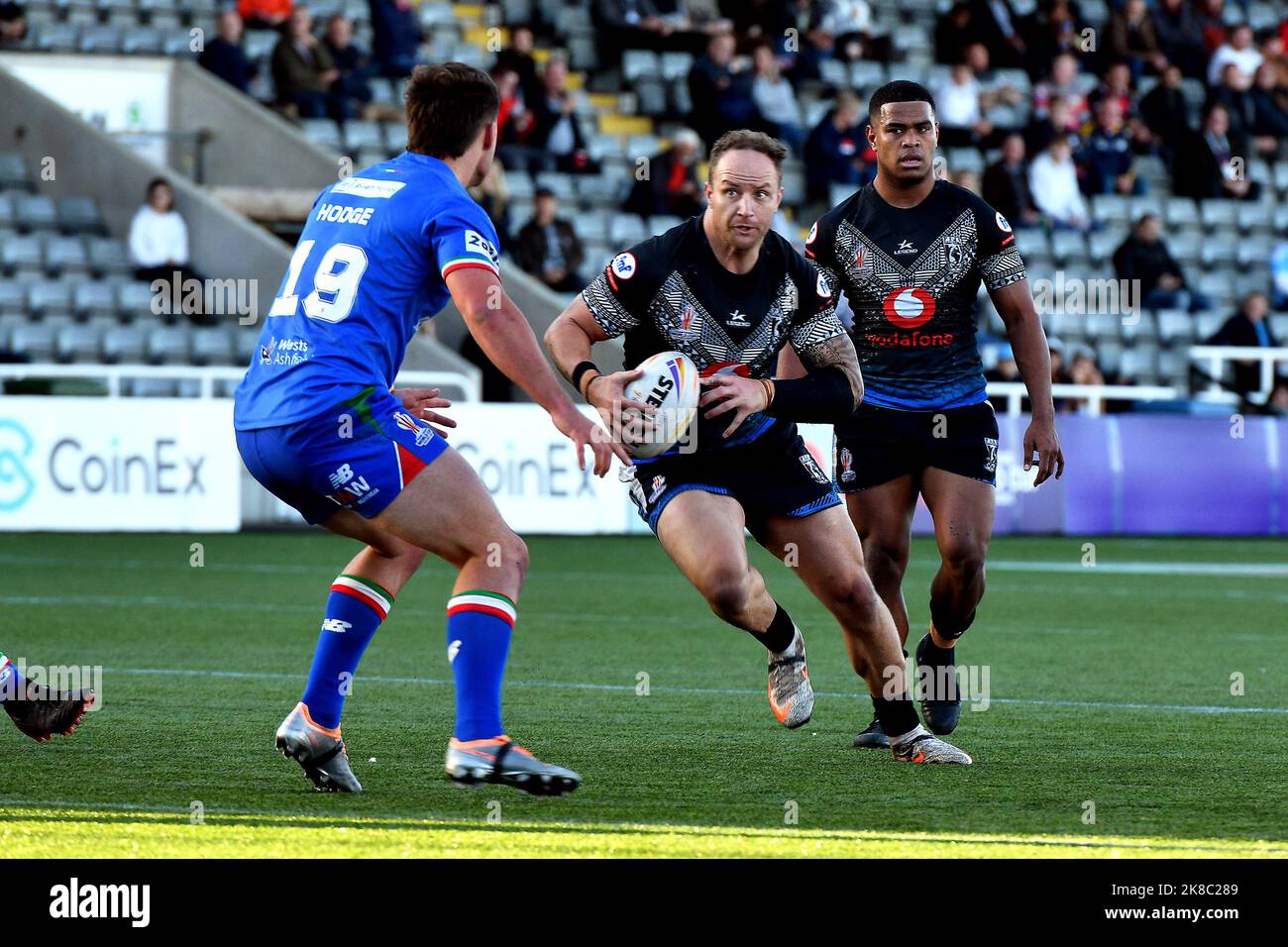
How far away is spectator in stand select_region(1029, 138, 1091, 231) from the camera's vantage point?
77.4ft

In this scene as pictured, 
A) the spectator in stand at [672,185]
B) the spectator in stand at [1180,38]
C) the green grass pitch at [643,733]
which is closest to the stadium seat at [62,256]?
the spectator in stand at [672,185]

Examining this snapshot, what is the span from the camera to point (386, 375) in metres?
5.77

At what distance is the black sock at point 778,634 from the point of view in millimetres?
6957

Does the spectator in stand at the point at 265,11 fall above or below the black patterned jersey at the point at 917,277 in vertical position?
above

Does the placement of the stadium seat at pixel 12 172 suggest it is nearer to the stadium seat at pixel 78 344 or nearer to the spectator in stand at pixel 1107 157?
the stadium seat at pixel 78 344

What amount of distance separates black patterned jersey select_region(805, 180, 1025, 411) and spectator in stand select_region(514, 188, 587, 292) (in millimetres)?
12997

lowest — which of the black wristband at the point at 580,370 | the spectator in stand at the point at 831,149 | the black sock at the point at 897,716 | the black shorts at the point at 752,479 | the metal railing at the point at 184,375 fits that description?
the black sock at the point at 897,716

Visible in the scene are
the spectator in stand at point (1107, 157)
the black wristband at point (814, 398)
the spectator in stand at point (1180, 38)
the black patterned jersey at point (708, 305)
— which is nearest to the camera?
the black wristband at point (814, 398)

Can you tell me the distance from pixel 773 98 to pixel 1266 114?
271 inches

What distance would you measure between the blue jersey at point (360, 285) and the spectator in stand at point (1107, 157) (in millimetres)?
19893

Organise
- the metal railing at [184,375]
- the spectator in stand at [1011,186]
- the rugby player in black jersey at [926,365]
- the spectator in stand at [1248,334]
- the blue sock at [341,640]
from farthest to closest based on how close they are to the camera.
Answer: the spectator in stand at [1011,186] < the spectator in stand at [1248,334] < the metal railing at [184,375] < the rugby player in black jersey at [926,365] < the blue sock at [341,640]

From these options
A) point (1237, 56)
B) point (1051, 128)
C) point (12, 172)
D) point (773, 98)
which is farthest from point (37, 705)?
point (1237, 56)
